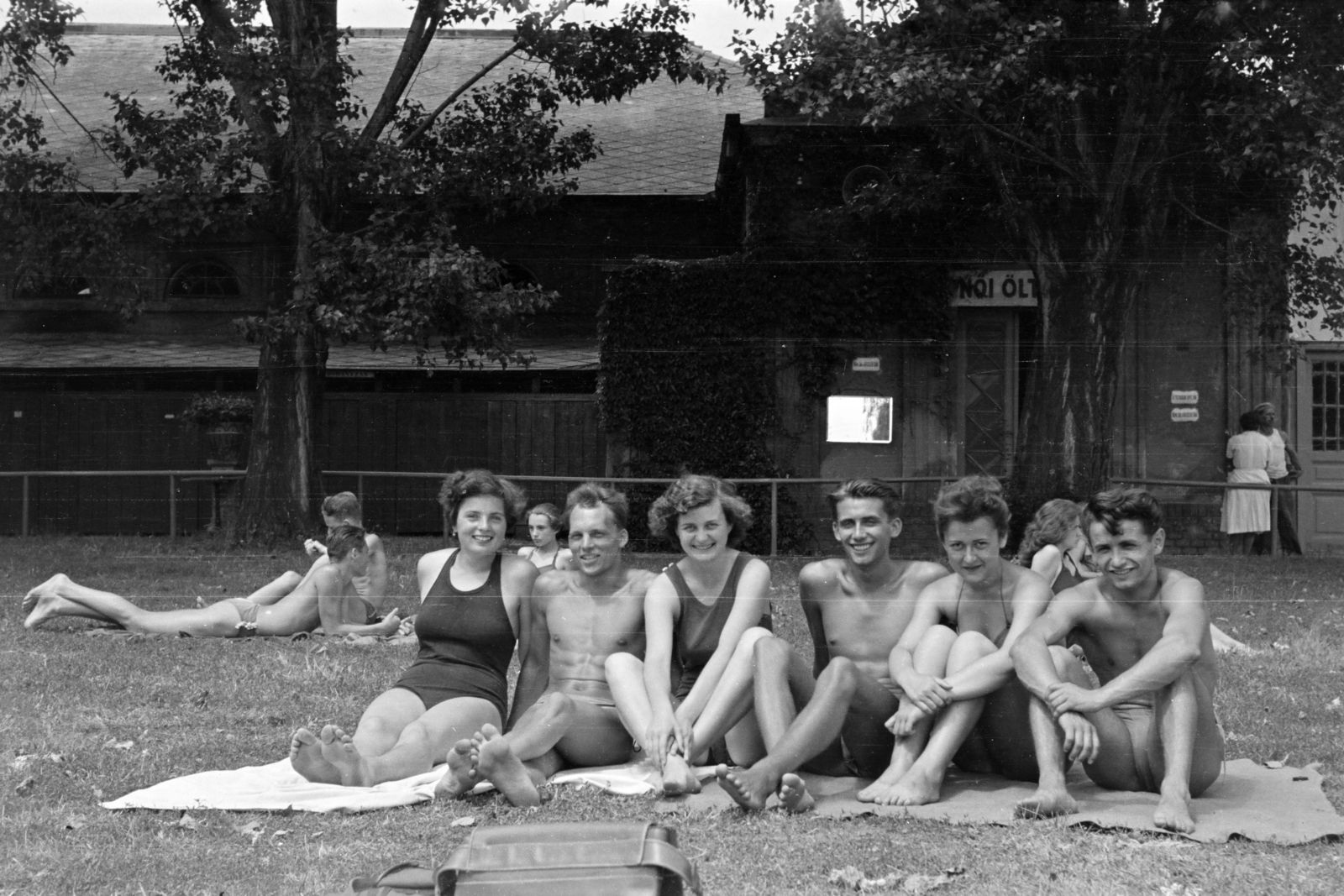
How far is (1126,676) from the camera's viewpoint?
377 centimetres

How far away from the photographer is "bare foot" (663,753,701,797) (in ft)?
13.0

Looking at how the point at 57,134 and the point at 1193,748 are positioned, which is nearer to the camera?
the point at 1193,748

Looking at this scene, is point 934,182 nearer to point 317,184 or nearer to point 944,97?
point 944,97

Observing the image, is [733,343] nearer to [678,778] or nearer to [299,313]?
[299,313]

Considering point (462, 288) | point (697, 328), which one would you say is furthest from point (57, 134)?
point (697, 328)

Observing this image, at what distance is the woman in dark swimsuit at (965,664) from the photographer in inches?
155

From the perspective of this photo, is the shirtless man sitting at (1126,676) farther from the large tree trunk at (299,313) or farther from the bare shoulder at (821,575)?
the large tree trunk at (299,313)

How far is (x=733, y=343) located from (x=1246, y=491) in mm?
3625

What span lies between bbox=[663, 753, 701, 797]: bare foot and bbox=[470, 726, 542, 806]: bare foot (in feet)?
1.23

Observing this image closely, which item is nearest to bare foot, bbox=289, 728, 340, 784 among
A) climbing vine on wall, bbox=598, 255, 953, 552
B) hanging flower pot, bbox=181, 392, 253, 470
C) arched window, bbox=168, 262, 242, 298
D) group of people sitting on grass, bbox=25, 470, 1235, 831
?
group of people sitting on grass, bbox=25, 470, 1235, 831

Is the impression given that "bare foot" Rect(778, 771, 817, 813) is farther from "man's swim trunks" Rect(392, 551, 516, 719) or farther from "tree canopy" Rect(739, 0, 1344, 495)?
"tree canopy" Rect(739, 0, 1344, 495)

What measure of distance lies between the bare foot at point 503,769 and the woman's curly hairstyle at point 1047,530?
2.62m

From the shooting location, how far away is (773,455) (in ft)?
30.1

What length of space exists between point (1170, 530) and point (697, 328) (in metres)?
3.57
